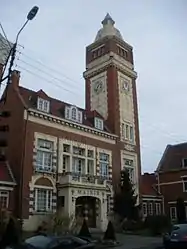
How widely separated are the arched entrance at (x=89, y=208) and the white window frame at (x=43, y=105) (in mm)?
9712

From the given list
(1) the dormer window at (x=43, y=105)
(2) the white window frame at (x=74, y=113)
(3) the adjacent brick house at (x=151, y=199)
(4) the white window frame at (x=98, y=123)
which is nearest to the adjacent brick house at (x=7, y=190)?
(1) the dormer window at (x=43, y=105)

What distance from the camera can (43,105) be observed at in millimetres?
36031

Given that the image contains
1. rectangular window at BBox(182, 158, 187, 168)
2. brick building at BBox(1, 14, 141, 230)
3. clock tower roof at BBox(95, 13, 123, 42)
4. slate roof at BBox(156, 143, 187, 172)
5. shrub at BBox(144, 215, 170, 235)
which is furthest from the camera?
slate roof at BBox(156, 143, 187, 172)

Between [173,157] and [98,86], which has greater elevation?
[98,86]

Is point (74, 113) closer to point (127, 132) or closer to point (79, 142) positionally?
Answer: point (79, 142)

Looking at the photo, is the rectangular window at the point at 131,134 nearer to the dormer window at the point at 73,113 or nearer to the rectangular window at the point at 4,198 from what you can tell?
the dormer window at the point at 73,113

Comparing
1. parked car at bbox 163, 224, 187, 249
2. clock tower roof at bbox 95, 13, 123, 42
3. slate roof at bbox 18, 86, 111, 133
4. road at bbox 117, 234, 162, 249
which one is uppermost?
clock tower roof at bbox 95, 13, 123, 42

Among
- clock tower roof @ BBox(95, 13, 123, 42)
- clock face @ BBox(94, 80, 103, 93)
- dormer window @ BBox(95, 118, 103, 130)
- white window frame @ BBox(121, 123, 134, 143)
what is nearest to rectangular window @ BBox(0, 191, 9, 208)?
dormer window @ BBox(95, 118, 103, 130)

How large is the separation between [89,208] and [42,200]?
6.45 meters

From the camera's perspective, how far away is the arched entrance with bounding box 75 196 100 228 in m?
36.9

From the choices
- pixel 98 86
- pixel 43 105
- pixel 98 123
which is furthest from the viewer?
pixel 98 86

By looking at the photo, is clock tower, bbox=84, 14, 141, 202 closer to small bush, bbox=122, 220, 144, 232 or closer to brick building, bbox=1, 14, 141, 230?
brick building, bbox=1, 14, 141, 230

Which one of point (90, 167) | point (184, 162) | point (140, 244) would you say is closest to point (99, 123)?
point (90, 167)

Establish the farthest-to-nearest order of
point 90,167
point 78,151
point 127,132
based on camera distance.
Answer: point 127,132, point 90,167, point 78,151
